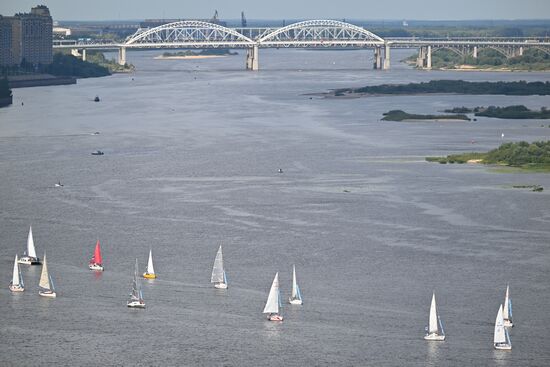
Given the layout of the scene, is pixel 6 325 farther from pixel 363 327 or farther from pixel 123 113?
pixel 123 113

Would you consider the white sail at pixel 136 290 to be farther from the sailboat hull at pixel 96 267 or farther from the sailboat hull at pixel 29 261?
the sailboat hull at pixel 29 261

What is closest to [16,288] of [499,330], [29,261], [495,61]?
[29,261]

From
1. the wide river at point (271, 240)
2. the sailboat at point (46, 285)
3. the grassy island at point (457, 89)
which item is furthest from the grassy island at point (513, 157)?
the grassy island at point (457, 89)

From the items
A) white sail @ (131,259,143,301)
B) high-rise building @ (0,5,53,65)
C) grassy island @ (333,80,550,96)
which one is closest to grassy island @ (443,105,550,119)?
grassy island @ (333,80,550,96)

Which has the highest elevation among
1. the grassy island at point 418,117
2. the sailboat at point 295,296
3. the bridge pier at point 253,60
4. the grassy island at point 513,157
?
the bridge pier at point 253,60

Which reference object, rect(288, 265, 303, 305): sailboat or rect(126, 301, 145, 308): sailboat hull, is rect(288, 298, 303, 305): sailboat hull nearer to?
rect(288, 265, 303, 305): sailboat

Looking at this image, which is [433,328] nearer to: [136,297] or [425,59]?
[136,297]
